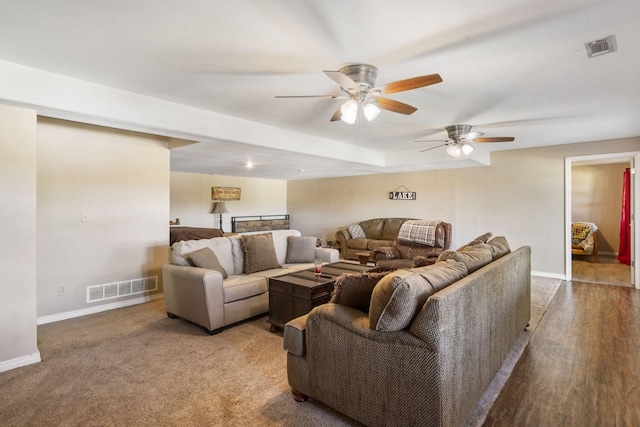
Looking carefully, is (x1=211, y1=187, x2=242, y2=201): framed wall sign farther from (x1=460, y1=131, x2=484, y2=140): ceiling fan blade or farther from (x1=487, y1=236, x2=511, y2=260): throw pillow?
(x1=487, y1=236, x2=511, y2=260): throw pillow

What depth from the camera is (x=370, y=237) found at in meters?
7.73

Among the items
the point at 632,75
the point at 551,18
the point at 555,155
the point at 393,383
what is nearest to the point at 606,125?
the point at 555,155

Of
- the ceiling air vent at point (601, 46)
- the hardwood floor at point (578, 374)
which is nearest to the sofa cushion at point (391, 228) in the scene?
the hardwood floor at point (578, 374)

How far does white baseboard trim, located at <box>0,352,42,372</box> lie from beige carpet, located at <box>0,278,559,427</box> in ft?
0.20

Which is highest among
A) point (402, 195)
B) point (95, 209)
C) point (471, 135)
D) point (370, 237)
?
point (471, 135)

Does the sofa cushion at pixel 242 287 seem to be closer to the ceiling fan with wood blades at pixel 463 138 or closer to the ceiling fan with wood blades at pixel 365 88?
the ceiling fan with wood blades at pixel 365 88

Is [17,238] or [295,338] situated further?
[17,238]

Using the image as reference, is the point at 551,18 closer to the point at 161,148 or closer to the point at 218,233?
the point at 161,148

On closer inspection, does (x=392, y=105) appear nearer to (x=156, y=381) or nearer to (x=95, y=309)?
Result: (x=156, y=381)

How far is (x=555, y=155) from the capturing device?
5547 mm

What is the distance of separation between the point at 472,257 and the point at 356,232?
5371mm

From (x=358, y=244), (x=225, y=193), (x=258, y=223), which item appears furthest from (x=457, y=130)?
(x=258, y=223)

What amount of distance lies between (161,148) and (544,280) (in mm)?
6525

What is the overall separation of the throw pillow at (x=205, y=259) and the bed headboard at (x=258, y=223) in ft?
16.6
